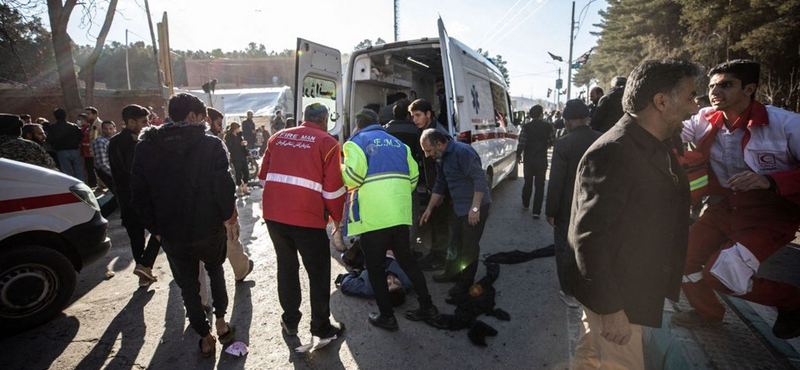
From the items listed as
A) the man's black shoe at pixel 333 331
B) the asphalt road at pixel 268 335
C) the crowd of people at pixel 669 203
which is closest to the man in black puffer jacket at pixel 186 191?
the asphalt road at pixel 268 335

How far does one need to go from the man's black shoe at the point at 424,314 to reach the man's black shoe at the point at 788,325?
7.43ft

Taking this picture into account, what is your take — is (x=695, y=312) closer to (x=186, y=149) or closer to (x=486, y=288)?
(x=486, y=288)

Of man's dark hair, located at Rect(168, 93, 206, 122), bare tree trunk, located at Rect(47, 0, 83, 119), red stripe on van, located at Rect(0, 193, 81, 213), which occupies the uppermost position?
bare tree trunk, located at Rect(47, 0, 83, 119)

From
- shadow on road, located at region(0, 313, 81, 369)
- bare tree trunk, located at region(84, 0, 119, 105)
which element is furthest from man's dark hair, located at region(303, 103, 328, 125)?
bare tree trunk, located at region(84, 0, 119, 105)

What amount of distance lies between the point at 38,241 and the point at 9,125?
2.03 m

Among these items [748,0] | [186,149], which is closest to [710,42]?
[748,0]

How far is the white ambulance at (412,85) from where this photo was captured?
455cm

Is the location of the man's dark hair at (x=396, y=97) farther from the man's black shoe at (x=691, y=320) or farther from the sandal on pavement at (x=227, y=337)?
the man's black shoe at (x=691, y=320)

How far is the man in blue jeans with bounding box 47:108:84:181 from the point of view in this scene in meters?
7.66

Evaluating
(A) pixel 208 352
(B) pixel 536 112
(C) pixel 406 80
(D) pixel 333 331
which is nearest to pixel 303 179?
(D) pixel 333 331

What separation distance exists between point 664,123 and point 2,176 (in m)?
4.49

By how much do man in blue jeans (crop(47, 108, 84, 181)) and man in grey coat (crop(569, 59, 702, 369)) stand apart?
9746 mm

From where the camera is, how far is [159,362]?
2.76 metres

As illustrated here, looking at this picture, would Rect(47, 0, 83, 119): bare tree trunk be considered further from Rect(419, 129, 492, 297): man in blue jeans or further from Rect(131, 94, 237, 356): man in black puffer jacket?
Rect(419, 129, 492, 297): man in blue jeans
